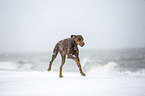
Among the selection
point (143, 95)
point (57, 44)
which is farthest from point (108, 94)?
point (57, 44)

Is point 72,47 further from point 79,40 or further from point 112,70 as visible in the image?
point 112,70

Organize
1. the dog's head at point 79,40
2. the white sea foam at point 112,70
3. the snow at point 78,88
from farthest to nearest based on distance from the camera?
1. the white sea foam at point 112,70
2. the dog's head at point 79,40
3. the snow at point 78,88

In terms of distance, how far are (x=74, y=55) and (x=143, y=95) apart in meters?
2.30

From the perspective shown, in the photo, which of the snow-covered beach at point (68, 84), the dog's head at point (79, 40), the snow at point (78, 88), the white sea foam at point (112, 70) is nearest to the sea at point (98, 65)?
the white sea foam at point (112, 70)

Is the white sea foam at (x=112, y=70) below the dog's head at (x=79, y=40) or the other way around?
below

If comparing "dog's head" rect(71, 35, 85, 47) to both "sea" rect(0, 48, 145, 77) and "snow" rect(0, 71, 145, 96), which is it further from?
"sea" rect(0, 48, 145, 77)

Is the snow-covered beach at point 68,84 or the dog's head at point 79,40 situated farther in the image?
the dog's head at point 79,40

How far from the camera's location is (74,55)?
3973mm

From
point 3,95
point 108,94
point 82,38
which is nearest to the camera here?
point 108,94

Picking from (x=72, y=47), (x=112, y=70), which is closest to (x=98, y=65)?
(x=112, y=70)

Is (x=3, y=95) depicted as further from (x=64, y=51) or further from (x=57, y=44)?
(x=57, y=44)

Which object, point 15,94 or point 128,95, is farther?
point 15,94

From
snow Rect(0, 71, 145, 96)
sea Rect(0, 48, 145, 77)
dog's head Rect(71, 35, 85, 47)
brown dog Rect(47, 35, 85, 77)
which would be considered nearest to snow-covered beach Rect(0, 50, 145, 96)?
snow Rect(0, 71, 145, 96)

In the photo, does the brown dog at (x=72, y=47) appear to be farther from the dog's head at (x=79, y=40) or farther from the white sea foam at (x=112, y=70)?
the white sea foam at (x=112, y=70)
